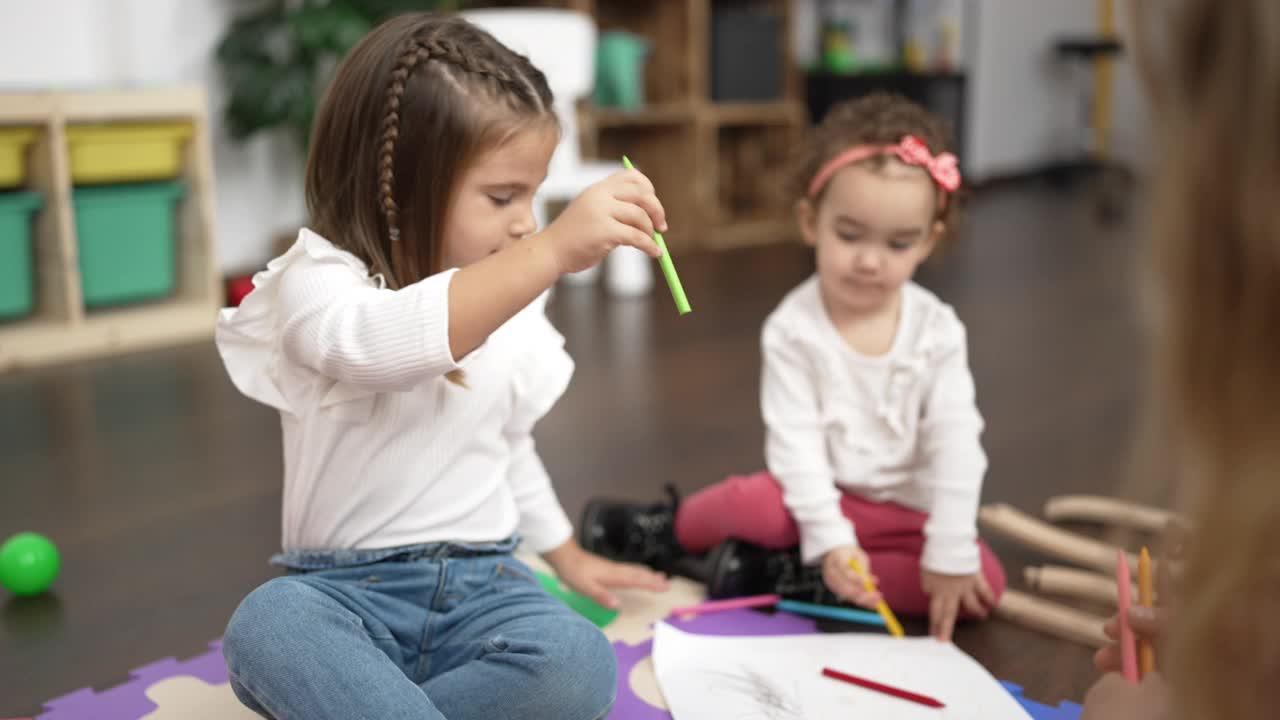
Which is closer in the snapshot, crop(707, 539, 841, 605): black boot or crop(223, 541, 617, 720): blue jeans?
crop(223, 541, 617, 720): blue jeans

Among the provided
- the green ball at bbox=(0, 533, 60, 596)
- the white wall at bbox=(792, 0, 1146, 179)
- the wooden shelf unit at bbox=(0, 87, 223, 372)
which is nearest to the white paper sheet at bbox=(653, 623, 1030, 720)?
the green ball at bbox=(0, 533, 60, 596)

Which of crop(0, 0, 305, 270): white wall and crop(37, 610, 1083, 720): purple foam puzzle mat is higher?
crop(0, 0, 305, 270): white wall

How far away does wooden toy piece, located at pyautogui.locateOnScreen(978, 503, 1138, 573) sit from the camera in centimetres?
124

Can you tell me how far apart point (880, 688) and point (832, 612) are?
0.16 meters

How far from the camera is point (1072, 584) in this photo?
1.16m

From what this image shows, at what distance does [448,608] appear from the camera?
896 millimetres

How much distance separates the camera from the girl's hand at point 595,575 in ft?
3.48

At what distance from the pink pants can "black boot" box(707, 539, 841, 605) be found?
2 centimetres

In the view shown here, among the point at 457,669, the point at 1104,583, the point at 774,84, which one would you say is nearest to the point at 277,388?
the point at 457,669

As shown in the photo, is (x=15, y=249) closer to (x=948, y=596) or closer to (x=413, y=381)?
(x=413, y=381)

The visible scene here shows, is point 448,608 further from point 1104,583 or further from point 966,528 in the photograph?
point 1104,583

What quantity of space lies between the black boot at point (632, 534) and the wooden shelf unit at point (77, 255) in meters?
1.39

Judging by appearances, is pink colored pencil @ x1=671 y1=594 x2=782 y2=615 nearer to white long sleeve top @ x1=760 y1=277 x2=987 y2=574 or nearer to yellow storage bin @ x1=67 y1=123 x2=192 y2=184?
white long sleeve top @ x1=760 y1=277 x2=987 y2=574

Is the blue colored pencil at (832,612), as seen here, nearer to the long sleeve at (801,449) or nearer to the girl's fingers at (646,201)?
the long sleeve at (801,449)
